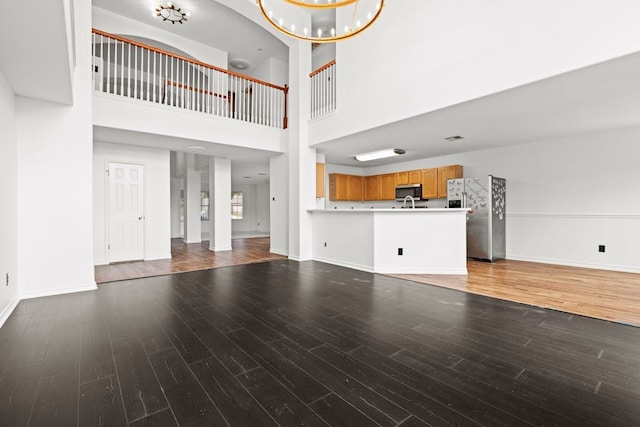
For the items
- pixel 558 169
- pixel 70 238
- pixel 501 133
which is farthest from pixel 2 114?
pixel 558 169

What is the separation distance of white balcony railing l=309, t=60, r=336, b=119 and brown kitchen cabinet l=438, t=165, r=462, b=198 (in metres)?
3.21

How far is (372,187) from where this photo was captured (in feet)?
28.3

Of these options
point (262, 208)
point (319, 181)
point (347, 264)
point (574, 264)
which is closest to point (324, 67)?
point (319, 181)

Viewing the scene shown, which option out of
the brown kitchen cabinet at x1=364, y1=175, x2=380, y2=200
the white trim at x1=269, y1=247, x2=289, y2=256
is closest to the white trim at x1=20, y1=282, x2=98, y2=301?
the white trim at x1=269, y1=247, x2=289, y2=256

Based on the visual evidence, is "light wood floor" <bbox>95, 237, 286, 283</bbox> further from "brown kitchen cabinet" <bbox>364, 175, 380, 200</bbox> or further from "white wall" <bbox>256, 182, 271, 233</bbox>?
"white wall" <bbox>256, 182, 271, 233</bbox>

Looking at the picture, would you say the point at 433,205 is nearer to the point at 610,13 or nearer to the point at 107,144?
the point at 610,13

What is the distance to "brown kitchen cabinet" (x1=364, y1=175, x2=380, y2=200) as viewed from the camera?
8469mm

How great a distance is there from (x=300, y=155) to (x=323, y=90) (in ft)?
4.54

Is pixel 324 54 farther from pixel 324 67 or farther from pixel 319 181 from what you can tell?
pixel 319 181

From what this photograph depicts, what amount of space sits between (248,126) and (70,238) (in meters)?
→ 3.55

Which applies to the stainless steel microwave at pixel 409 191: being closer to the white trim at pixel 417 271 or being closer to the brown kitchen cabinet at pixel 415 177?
the brown kitchen cabinet at pixel 415 177

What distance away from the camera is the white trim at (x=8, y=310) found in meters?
2.76

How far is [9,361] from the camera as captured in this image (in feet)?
6.65

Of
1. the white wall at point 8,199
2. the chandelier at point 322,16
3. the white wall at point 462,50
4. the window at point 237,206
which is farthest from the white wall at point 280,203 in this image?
the window at point 237,206
